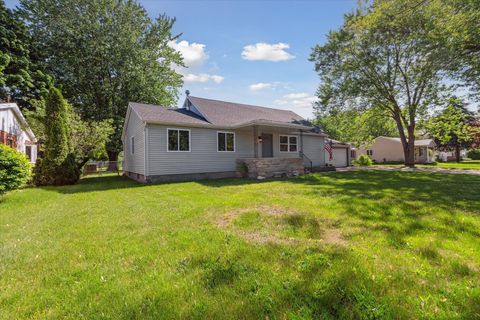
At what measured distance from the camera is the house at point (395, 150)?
3450cm

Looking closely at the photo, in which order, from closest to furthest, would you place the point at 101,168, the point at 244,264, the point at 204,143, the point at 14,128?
the point at 244,264 → the point at 204,143 → the point at 14,128 → the point at 101,168

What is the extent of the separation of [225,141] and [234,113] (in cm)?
349

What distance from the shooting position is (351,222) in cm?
511

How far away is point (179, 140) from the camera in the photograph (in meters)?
13.5

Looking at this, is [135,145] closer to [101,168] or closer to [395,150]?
[101,168]

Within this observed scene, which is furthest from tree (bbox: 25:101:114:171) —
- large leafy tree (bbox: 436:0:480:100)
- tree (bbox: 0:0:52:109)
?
large leafy tree (bbox: 436:0:480:100)

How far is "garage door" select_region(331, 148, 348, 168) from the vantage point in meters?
26.7

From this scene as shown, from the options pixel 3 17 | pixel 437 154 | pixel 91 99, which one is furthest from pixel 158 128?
pixel 437 154

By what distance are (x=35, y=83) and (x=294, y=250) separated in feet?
93.4

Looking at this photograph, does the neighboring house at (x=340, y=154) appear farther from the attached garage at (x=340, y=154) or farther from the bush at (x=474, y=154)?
the bush at (x=474, y=154)

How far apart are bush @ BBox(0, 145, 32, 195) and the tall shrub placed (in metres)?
4.53

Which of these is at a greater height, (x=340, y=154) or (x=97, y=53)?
(x=97, y=53)

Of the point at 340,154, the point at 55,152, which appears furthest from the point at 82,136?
the point at 340,154

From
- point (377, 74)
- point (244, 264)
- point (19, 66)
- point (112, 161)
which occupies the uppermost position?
point (19, 66)
